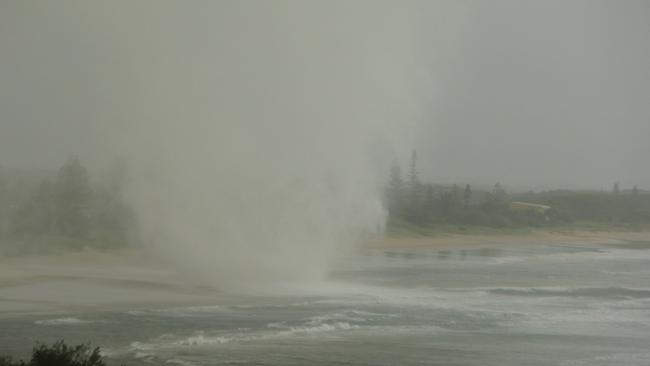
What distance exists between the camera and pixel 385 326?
799 centimetres

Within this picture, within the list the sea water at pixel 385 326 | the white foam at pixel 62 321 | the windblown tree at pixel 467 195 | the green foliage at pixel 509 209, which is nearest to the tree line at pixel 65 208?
the sea water at pixel 385 326

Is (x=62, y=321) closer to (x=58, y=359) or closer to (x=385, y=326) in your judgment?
(x=58, y=359)

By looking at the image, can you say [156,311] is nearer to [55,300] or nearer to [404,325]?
[55,300]

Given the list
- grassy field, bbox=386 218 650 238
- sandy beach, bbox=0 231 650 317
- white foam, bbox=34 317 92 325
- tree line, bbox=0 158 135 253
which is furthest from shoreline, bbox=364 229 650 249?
white foam, bbox=34 317 92 325

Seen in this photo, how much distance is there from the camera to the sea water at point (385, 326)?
6.56m

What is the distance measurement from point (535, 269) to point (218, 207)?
18.7ft

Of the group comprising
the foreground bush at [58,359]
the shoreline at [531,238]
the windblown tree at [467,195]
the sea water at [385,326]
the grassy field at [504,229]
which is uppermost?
the windblown tree at [467,195]

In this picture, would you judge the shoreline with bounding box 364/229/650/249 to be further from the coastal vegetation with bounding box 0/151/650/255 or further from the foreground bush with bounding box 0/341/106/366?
the foreground bush with bounding box 0/341/106/366

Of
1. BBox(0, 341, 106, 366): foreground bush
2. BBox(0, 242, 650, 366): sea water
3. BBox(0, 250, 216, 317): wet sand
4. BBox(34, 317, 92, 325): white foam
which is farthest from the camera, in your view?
BBox(0, 250, 216, 317): wet sand

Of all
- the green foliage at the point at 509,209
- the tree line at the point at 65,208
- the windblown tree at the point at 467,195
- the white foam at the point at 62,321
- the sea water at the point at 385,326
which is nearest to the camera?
the sea water at the point at 385,326

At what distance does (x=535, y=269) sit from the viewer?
14523mm

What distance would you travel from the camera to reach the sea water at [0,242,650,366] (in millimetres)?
6559

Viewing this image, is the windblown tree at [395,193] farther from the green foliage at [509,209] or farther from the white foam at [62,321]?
the white foam at [62,321]

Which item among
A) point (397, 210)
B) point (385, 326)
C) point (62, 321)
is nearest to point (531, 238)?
point (397, 210)
